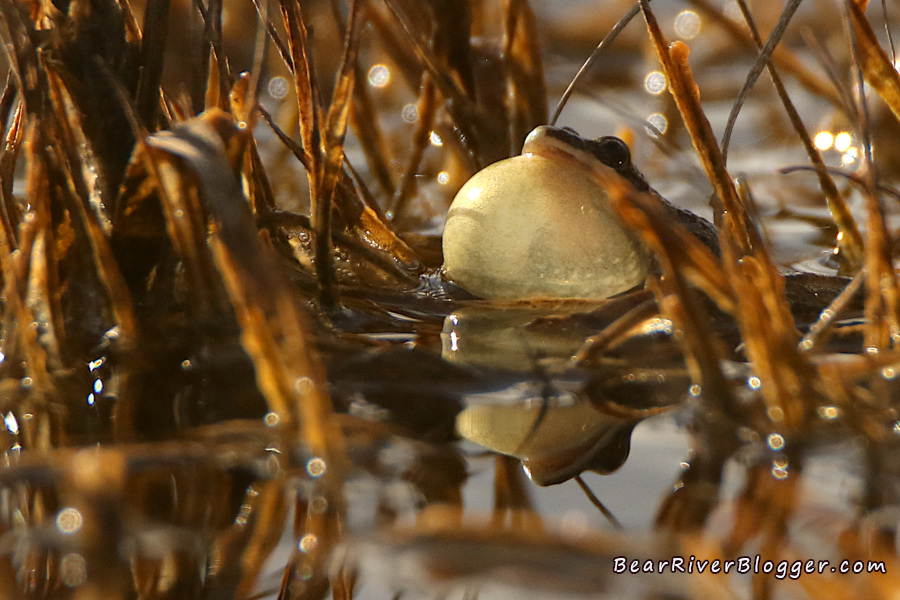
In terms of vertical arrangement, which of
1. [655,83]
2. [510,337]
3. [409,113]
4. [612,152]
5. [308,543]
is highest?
[655,83]

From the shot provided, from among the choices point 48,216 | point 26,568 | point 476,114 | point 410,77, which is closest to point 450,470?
point 26,568

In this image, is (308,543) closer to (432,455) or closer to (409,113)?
(432,455)

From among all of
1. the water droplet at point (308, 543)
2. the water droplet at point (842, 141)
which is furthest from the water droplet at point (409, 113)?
the water droplet at point (308, 543)

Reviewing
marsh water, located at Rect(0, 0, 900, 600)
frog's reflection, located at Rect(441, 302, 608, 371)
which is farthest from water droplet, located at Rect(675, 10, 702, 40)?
frog's reflection, located at Rect(441, 302, 608, 371)

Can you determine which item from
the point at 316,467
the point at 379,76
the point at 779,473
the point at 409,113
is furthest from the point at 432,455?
the point at 379,76

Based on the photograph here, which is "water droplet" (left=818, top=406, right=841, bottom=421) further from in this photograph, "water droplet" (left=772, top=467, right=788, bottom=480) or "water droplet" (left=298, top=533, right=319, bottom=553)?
"water droplet" (left=298, top=533, right=319, bottom=553)

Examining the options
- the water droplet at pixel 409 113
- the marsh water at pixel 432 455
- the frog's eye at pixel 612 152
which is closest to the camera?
the marsh water at pixel 432 455

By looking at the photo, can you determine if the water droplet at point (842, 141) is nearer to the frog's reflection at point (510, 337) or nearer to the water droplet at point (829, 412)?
the frog's reflection at point (510, 337)
